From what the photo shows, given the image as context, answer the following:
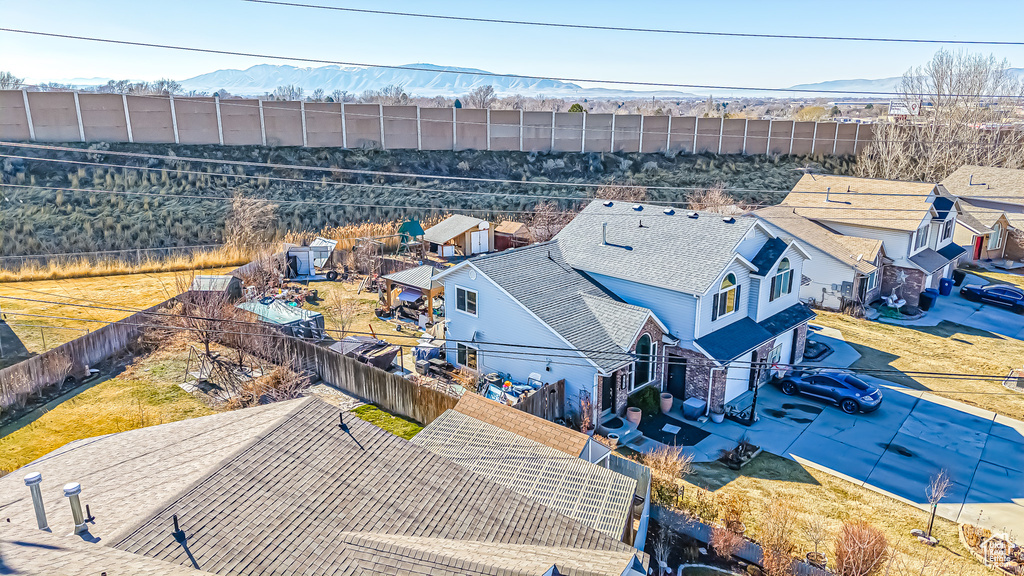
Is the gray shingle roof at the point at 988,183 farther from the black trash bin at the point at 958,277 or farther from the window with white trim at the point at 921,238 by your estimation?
the window with white trim at the point at 921,238

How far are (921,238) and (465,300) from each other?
2519 cm

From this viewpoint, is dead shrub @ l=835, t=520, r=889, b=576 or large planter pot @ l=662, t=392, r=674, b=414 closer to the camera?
dead shrub @ l=835, t=520, r=889, b=576

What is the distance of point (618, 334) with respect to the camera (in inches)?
738

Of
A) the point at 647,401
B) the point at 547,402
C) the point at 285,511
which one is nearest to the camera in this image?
the point at 285,511

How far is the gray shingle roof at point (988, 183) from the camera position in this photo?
133 feet

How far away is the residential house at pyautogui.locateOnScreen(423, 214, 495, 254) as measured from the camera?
36.5 meters

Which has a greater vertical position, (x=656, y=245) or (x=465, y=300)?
(x=656, y=245)

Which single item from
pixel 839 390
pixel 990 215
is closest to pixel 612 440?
pixel 839 390

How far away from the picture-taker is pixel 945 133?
2074 inches

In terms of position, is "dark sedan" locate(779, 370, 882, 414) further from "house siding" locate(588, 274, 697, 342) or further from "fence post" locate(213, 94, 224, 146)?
"fence post" locate(213, 94, 224, 146)

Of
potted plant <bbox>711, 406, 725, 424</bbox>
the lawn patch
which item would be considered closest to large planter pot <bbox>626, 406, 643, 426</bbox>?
potted plant <bbox>711, 406, 725, 424</bbox>

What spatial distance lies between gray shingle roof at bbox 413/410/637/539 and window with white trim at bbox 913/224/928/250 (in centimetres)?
2676

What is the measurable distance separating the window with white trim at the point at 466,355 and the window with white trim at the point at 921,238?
23867mm

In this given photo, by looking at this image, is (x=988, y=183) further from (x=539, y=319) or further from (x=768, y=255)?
(x=539, y=319)
